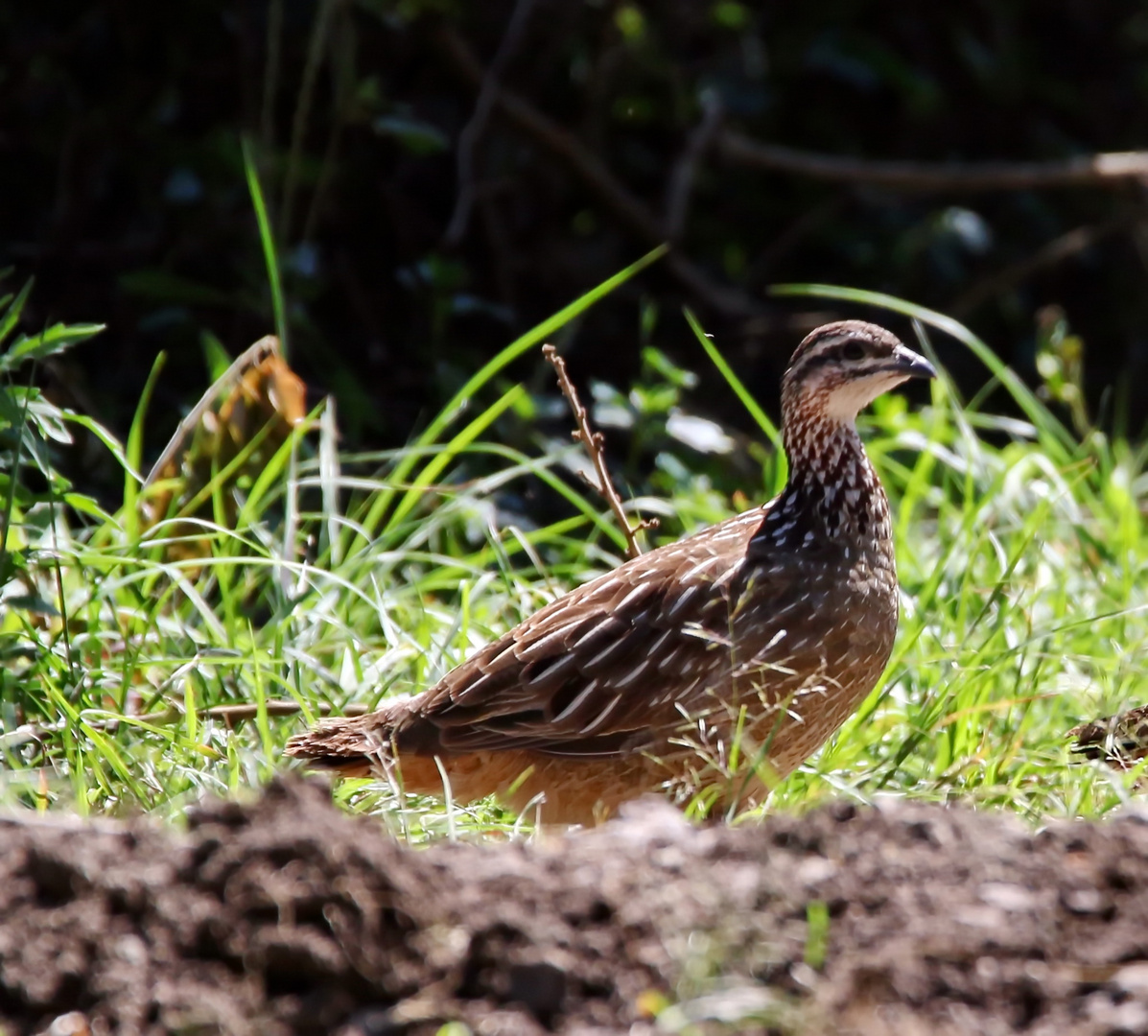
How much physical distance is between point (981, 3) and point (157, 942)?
7.18 metres

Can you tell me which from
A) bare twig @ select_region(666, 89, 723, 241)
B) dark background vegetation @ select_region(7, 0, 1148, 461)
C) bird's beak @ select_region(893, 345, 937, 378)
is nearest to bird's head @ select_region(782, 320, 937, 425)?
bird's beak @ select_region(893, 345, 937, 378)

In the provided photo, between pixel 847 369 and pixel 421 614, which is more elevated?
pixel 847 369

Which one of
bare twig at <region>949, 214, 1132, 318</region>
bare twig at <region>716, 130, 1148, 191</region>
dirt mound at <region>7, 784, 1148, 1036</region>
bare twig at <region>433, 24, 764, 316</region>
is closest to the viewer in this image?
dirt mound at <region>7, 784, 1148, 1036</region>

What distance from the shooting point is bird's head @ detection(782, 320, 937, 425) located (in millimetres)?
4406

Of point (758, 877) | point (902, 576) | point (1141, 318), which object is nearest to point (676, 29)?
point (1141, 318)

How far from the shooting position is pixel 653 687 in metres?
3.94

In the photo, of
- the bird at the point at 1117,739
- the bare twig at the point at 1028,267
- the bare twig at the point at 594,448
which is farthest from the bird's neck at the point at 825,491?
the bare twig at the point at 1028,267

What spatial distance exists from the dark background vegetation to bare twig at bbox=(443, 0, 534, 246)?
2 cm

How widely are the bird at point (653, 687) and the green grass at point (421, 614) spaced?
141mm

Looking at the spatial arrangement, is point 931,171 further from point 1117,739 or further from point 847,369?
point 1117,739

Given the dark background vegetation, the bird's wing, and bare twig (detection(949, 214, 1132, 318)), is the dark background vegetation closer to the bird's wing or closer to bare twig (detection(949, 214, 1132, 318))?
bare twig (detection(949, 214, 1132, 318))

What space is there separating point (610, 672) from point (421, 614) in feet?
2.93

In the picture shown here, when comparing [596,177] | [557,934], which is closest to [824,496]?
[557,934]

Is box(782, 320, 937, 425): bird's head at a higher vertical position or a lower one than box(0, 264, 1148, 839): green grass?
higher
